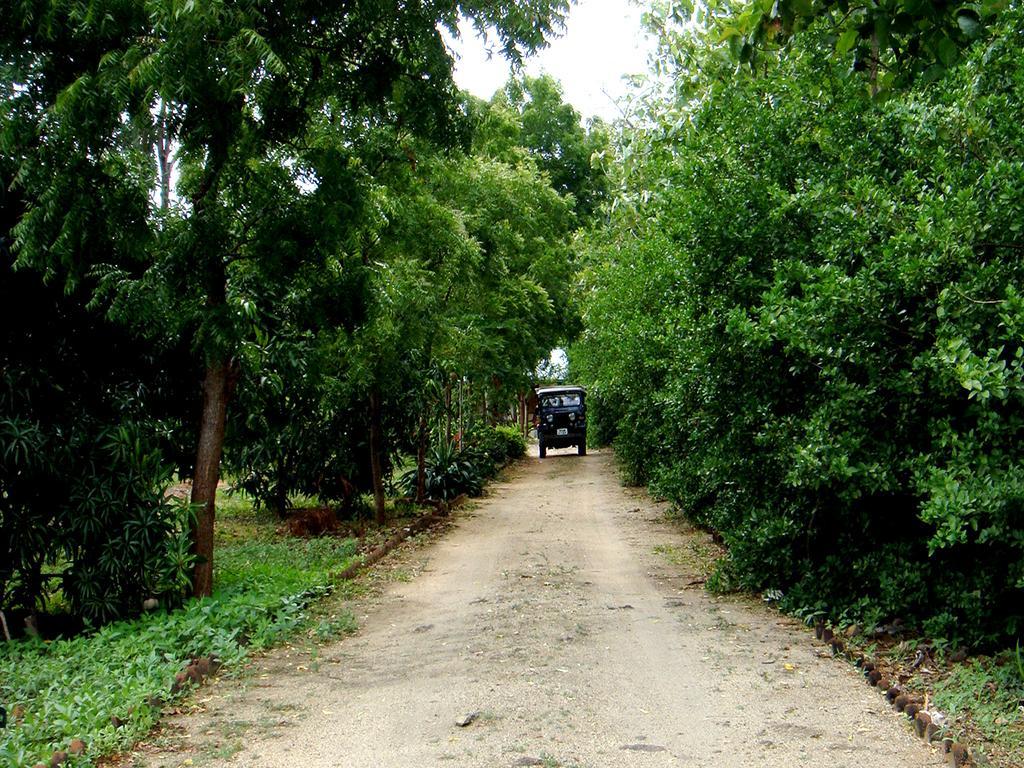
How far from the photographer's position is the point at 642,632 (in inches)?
314

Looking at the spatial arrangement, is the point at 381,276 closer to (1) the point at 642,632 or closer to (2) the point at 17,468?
(2) the point at 17,468

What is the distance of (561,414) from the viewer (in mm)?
35781

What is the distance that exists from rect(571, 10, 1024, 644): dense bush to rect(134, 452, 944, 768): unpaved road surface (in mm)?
926

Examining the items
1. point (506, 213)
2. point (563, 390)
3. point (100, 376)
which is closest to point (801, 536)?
point (100, 376)

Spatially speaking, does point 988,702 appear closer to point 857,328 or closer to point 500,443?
point 857,328

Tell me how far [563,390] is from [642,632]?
28179mm

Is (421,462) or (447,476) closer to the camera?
(421,462)

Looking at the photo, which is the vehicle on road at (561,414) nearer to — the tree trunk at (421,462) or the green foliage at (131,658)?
the tree trunk at (421,462)

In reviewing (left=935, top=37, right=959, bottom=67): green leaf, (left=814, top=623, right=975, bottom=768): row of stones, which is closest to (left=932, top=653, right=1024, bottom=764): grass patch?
(left=814, top=623, right=975, bottom=768): row of stones

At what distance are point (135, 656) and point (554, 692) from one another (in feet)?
10.4

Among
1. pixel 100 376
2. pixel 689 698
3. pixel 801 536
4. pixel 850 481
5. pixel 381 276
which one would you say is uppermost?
pixel 381 276

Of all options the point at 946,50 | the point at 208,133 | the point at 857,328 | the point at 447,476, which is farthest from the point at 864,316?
the point at 447,476

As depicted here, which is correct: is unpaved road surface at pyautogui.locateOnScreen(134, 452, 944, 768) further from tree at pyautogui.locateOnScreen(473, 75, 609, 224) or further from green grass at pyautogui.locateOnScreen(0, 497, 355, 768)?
tree at pyautogui.locateOnScreen(473, 75, 609, 224)

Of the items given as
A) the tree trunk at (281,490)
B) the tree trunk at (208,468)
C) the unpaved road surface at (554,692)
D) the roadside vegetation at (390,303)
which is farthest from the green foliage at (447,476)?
the tree trunk at (208,468)
